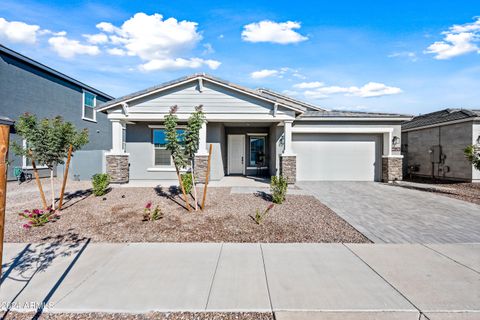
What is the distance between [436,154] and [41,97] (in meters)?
23.2

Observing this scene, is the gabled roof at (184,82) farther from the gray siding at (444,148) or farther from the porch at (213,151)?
the gray siding at (444,148)

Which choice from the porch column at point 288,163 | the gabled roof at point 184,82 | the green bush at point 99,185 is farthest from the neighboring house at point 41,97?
the porch column at point 288,163

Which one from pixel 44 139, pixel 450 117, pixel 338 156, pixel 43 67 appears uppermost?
pixel 43 67

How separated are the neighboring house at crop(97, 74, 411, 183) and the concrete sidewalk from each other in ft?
21.2

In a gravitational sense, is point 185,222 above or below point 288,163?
below

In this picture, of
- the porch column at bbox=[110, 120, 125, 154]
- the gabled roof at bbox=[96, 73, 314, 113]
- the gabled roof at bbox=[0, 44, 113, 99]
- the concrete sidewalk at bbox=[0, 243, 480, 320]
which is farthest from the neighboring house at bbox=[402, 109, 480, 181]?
the gabled roof at bbox=[0, 44, 113, 99]

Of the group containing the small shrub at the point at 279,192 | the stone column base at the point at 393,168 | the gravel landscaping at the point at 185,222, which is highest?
the stone column base at the point at 393,168

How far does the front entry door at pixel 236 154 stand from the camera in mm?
14680

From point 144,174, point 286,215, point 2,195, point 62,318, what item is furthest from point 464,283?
point 144,174

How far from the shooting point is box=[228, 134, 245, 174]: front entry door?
14680 mm

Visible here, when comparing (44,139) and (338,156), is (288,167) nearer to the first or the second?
(338,156)

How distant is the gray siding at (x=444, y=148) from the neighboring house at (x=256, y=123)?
10.1 ft

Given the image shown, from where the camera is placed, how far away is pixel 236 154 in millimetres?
14812

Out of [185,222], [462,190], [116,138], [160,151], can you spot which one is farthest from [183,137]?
[462,190]
